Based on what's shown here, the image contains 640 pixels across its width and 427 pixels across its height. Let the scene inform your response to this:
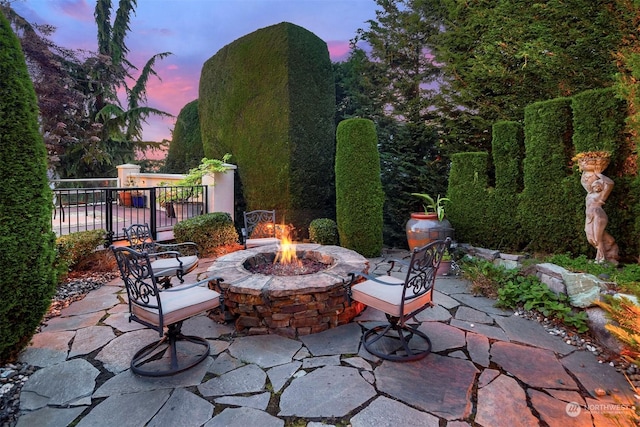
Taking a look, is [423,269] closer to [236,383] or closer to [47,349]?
[236,383]

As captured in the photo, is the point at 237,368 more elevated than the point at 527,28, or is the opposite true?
the point at 527,28

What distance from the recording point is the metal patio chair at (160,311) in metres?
2.17

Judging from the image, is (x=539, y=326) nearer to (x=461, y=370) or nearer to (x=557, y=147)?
(x=461, y=370)

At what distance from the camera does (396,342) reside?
264cm

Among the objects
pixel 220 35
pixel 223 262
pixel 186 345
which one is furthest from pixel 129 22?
pixel 186 345

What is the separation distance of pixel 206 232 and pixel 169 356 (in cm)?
349

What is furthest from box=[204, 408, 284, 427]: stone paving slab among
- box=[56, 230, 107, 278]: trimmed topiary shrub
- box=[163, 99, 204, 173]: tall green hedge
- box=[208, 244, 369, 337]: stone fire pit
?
box=[163, 99, 204, 173]: tall green hedge

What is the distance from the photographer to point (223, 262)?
11.9 ft

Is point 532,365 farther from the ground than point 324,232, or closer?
closer

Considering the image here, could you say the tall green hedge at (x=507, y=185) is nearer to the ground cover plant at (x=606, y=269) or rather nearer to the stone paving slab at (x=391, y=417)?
the ground cover plant at (x=606, y=269)

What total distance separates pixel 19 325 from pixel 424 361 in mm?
3113

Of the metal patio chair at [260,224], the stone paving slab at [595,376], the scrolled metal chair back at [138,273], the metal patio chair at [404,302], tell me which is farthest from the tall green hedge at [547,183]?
the scrolled metal chair back at [138,273]

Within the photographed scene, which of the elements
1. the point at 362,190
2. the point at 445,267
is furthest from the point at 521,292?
the point at 362,190

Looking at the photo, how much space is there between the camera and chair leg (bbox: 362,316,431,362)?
240 cm
